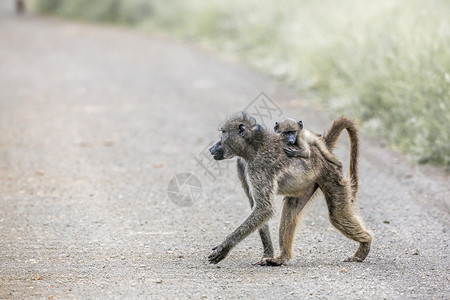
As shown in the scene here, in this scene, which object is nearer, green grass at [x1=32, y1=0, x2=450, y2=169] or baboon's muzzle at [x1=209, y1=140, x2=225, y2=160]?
baboon's muzzle at [x1=209, y1=140, x2=225, y2=160]

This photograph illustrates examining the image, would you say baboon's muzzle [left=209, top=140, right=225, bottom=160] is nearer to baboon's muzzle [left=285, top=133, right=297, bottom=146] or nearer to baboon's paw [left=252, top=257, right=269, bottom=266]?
baboon's muzzle [left=285, top=133, right=297, bottom=146]

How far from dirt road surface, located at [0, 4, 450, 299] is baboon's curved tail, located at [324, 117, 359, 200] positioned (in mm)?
569

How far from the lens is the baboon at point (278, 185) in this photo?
16.4ft

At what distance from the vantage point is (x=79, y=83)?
46.1 ft

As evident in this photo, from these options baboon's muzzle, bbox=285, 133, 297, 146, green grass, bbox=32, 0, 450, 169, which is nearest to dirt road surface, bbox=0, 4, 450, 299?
green grass, bbox=32, 0, 450, 169

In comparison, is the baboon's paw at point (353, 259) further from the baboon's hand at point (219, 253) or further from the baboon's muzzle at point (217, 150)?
the baboon's muzzle at point (217, 150)

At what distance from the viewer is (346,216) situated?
16.4 feet

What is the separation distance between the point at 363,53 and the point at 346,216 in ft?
19.2

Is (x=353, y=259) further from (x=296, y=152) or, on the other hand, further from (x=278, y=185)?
(x=296, y=152)

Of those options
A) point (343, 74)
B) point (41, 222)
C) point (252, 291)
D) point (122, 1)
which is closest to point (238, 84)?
point (343, 74)

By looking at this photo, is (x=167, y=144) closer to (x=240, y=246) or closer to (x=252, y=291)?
(x=240, y=246)

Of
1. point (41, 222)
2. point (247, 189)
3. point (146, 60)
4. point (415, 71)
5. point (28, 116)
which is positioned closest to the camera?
point (247, 189)

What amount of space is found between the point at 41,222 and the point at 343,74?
649cm

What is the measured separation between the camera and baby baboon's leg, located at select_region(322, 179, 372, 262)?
5.00 metres
